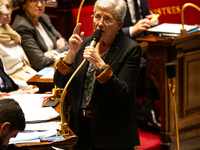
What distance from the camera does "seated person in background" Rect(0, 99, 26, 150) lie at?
4.82ft

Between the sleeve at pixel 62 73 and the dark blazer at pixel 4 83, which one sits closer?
the sleeve at pixel 62 73

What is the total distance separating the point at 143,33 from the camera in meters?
3.97

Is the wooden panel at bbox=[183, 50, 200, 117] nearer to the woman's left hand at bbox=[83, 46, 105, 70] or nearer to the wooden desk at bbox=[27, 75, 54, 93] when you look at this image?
the wooden desk at bbox=[27, 75, 54, 93]

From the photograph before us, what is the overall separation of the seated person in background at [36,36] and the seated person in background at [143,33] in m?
0.81

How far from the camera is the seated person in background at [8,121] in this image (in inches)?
57.8

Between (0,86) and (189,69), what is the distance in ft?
5.69

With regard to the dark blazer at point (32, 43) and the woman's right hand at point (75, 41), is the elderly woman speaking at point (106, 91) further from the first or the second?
the dark blazer at point (32, 43)

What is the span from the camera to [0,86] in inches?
116

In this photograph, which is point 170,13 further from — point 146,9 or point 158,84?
point 158,84

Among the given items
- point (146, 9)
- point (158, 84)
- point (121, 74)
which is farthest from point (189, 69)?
point (121, 74)

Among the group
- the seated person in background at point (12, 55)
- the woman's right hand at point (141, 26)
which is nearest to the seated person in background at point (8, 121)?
the seated person in background at point (12, 55)

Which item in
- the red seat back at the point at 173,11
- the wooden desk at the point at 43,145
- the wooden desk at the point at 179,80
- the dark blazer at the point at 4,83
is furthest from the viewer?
the red seat back at the point at 173,11

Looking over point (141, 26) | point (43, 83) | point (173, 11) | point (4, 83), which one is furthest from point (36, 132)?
point (173, 11)

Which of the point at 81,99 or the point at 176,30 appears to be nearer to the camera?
the point at 81,99
